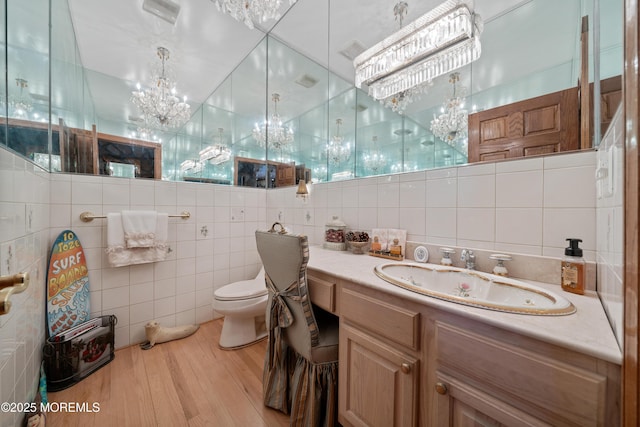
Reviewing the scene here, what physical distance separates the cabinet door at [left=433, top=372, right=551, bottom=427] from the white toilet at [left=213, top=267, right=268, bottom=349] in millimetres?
1437

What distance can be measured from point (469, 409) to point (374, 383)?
1.17 feet

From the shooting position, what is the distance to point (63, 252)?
1.60 meters

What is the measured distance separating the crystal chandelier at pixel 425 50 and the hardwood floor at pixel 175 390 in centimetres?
215

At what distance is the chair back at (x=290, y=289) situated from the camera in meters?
1.08

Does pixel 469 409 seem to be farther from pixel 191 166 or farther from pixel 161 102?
pixel 161 102

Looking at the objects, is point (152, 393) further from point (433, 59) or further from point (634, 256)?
point (433, 59)

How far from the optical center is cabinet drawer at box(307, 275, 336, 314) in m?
1.13

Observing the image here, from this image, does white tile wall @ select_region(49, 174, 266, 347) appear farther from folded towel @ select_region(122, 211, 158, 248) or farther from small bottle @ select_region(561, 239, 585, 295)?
small bottle @ select_region(561, 239, 585, 295)

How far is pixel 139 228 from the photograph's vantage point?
1896 millimetres

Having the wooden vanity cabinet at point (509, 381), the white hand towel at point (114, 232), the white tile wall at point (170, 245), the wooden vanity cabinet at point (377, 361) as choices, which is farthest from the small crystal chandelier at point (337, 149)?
the white hand towel at point (114, 232)

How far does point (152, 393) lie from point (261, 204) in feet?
6.08

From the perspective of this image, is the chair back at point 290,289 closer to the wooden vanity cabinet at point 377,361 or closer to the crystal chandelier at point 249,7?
the wooden vanity cabinet at point 377,361

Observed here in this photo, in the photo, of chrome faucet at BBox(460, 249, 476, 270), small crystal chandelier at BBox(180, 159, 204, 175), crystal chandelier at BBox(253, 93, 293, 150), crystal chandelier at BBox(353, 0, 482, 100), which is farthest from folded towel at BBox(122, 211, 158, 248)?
chrome faucet at BBox(460, 249, 476, 270)

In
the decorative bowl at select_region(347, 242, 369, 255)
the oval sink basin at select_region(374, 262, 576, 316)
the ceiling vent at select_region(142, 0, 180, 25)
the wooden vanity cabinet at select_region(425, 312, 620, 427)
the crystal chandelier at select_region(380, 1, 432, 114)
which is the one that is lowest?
the wooden vanity cabinet at select_region(425, 312, 620, 427)
